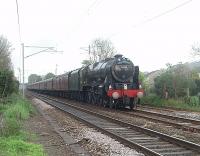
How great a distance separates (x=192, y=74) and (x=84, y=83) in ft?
29.4

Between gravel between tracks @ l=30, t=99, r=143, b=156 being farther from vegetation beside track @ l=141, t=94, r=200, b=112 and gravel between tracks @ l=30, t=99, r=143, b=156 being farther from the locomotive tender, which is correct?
vegetation beside track @ l=141, t=94, r=200, b=112

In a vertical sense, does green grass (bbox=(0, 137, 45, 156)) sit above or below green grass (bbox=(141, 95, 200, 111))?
below

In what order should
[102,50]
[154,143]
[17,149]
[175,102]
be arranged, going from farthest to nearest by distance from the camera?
[102,50]
[175,102]
[154,143]
[17,149]

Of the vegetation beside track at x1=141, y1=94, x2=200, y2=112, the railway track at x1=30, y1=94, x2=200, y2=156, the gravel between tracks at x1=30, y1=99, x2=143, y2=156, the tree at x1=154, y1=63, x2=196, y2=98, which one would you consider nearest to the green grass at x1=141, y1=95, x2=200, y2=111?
the vegetation beside track at x1=141, y1=94, x2=200, y2=112

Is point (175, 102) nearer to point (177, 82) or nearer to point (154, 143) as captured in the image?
point (177, 82)

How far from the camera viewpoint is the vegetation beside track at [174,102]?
3016 centimetres

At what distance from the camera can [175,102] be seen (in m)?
32.4

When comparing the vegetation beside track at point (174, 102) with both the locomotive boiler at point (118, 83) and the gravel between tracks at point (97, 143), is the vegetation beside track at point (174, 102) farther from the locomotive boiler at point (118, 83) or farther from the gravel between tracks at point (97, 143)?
the gravel between tracks at point (97, 143)

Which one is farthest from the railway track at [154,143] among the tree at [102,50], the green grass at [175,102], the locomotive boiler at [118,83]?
the tree at [102,50]

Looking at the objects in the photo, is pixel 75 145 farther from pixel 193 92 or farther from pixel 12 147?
pixel 193 92

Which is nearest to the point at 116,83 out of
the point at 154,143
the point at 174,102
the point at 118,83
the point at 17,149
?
the point at 118,83

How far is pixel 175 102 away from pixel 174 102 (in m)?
0.09

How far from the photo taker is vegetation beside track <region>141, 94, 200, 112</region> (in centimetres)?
3016

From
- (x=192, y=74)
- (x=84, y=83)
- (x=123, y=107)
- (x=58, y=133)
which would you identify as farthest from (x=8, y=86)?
(x=58, y=133)
